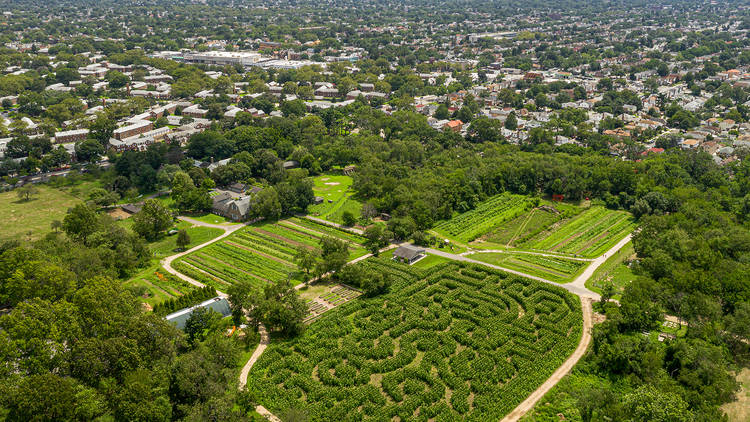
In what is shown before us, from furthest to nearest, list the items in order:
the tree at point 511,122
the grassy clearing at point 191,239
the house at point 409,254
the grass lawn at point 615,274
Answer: the tree at point 511,122 → the grassy clearing at point 191,239 → the house at point 409,254 → the grass lawn at point 615,274

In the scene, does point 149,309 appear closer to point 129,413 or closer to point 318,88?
point 129,413

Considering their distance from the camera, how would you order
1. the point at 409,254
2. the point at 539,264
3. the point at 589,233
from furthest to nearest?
the point at 589,233 → the point at 409,254 → the point at 539,264

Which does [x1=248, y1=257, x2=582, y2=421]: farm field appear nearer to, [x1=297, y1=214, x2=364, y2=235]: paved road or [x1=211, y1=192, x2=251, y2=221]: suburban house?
[x1=297, y1=214, x2=364, y2=235]: paved road

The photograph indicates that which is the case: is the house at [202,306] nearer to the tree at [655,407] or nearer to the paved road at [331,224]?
the paved road at [331,224]

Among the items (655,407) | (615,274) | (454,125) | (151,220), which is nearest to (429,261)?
(615,274)

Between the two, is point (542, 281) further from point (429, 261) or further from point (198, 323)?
point (198, 323)

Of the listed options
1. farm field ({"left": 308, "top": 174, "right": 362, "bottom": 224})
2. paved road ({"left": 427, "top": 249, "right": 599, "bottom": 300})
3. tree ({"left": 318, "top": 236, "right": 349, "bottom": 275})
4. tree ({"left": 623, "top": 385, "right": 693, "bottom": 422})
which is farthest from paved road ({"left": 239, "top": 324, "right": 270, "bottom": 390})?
tree ({"left": 623, "top": 385, "right": 693, "bottom": 422})

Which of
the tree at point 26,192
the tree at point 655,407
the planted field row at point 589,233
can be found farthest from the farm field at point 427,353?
the tree at point 26,192
